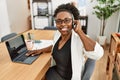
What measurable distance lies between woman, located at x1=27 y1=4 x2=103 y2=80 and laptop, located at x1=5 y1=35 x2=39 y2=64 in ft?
0.83

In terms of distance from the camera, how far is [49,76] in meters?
1.39

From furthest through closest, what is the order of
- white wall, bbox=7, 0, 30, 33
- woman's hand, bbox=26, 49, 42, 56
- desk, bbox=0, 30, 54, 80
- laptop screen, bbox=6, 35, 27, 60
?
white wall, bbox=7, 0, 30, 33 < woman's hand, bbox=26, 49, 42, 56 < laptop screen, bbox=6, 35, 27, 60 < desk, bbox=0, 30, 54, 80

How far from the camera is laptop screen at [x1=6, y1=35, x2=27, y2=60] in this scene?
133 centimetres

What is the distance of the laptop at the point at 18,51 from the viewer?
4.40 feet

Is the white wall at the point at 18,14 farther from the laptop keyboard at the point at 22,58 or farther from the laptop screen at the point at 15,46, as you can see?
the laptop keyboard at the point at 22,58

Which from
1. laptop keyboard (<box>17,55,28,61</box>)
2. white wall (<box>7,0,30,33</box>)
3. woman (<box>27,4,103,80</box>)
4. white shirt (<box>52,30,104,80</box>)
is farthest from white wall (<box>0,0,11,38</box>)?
white shirt (<box>52,30,104,80</box>)

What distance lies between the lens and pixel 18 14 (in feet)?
17.2

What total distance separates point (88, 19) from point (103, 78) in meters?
1.94

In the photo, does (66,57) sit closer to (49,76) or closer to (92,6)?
(49,76)

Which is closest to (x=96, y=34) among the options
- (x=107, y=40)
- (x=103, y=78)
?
(x=107, y=40)

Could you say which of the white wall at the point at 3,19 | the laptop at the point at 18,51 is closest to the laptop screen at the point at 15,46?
the laptop at the point at 18,51

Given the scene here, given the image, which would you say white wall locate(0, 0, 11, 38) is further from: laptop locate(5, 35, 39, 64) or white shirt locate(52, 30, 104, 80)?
white shirt locate(52, 30, 104, 80)

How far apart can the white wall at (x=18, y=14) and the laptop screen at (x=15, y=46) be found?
350 cm

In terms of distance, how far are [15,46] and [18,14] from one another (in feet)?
13.4
